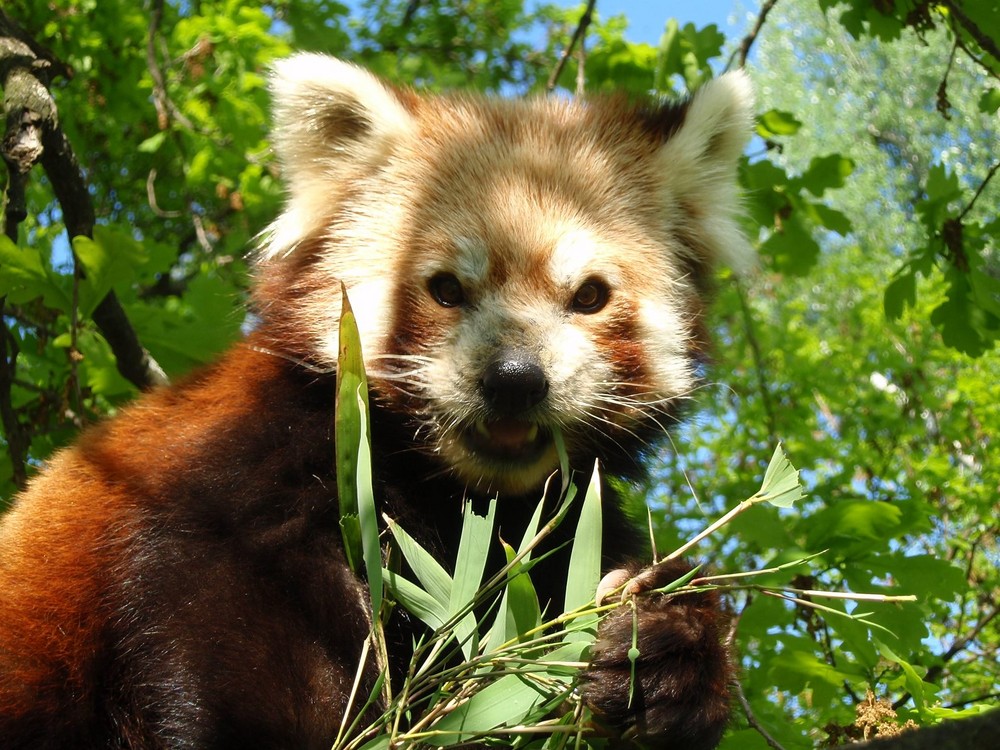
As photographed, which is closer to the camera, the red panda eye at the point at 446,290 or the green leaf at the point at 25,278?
the red panda eye at the point at 446,290

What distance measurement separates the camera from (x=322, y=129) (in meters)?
3.49

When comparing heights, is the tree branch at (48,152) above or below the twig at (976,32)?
below

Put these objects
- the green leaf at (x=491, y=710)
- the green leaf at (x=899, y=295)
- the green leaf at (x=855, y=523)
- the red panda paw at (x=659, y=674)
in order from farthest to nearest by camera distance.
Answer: the green leaf at (x=899, y=295)
the green leaf at (x=855, y=523)
the red panda paw at (x=659, y=674)
the green leaf at (x=491, y=710)

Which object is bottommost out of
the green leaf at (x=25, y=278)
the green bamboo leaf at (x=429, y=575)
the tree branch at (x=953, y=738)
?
the green leaf at (x=25, y=278)

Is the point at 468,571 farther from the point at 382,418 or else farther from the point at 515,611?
the point at 382,418

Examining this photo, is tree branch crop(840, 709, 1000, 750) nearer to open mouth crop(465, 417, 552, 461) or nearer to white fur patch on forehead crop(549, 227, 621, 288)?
open mouth crop(465, 417, 552, 461)

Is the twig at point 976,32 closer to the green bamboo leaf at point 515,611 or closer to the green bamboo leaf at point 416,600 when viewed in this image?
the green bamboo leaf at point 515,611

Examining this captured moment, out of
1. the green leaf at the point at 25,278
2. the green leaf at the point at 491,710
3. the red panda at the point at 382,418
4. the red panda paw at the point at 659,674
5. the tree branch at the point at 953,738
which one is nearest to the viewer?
the tree branch at the point at 953,738

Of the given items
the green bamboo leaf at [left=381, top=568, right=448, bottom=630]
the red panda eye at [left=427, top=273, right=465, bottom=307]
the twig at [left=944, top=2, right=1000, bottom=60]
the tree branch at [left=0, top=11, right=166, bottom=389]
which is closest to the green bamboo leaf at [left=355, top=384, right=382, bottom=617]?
the green bamboo leaf at [left=381, top=568, right=448, bottom=630]

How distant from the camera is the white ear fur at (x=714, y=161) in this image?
142 inches

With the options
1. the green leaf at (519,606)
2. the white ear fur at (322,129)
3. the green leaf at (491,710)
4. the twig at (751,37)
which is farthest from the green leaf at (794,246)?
the green leaf at (491,710)

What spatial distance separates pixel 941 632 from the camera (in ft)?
18.2

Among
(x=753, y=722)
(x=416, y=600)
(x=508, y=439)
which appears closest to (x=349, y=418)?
(x=416, y=600)

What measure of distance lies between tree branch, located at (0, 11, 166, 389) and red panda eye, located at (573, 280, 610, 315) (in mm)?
1696
